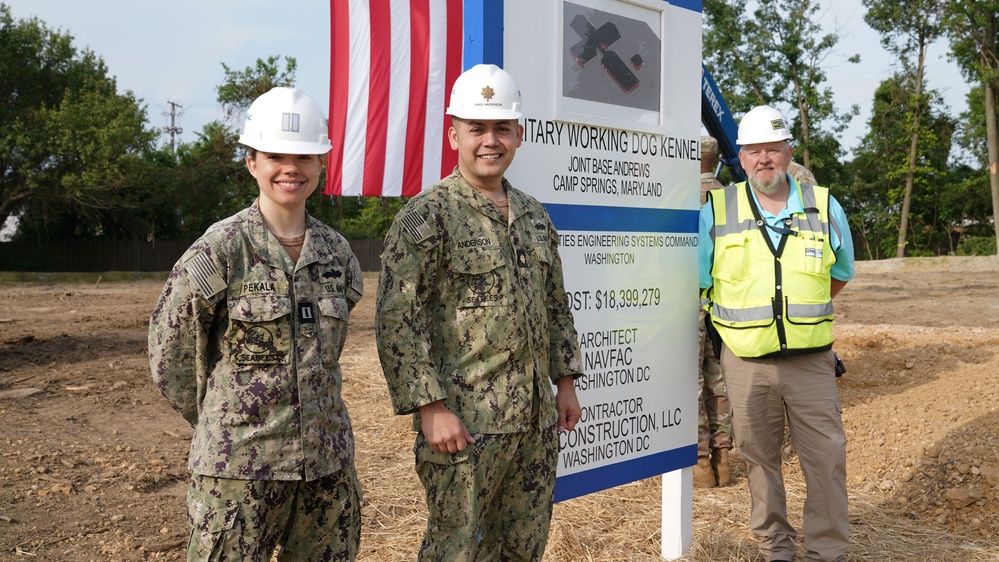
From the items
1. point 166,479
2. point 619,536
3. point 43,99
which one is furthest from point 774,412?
point 43,99

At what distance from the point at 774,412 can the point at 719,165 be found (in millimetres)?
2828

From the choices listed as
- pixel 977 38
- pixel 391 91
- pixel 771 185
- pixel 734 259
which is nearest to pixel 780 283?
pixel 734 259

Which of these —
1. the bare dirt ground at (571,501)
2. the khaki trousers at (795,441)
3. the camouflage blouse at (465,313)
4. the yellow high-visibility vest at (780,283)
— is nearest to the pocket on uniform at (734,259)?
the yellow high-visibility vest at (780,283)

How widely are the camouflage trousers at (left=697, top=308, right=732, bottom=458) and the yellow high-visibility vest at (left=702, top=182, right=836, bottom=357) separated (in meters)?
1.69

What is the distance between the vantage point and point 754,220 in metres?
4.33

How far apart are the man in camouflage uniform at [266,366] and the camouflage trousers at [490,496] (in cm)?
34

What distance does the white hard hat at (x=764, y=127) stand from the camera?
4.33 m

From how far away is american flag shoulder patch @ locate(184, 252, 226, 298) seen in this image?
2.49 metres

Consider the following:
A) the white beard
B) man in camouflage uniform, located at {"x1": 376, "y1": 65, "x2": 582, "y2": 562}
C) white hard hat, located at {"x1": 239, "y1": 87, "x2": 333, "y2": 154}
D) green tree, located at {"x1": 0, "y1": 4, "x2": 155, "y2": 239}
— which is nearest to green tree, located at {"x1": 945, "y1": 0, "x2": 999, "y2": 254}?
green tree, located at {"x1": 0, "y1": 4, "x2": 155, "y2": 239}

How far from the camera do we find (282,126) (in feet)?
8.49

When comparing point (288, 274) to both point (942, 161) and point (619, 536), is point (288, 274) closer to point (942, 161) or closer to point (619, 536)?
point (619, 536)

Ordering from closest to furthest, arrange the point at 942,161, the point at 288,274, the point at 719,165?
the point at 288,274, the point at 719,165, the point at 942,161

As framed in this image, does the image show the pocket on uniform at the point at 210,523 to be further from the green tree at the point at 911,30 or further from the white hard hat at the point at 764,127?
the green tree at the point at 911,30

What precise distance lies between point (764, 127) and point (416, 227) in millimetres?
2238
